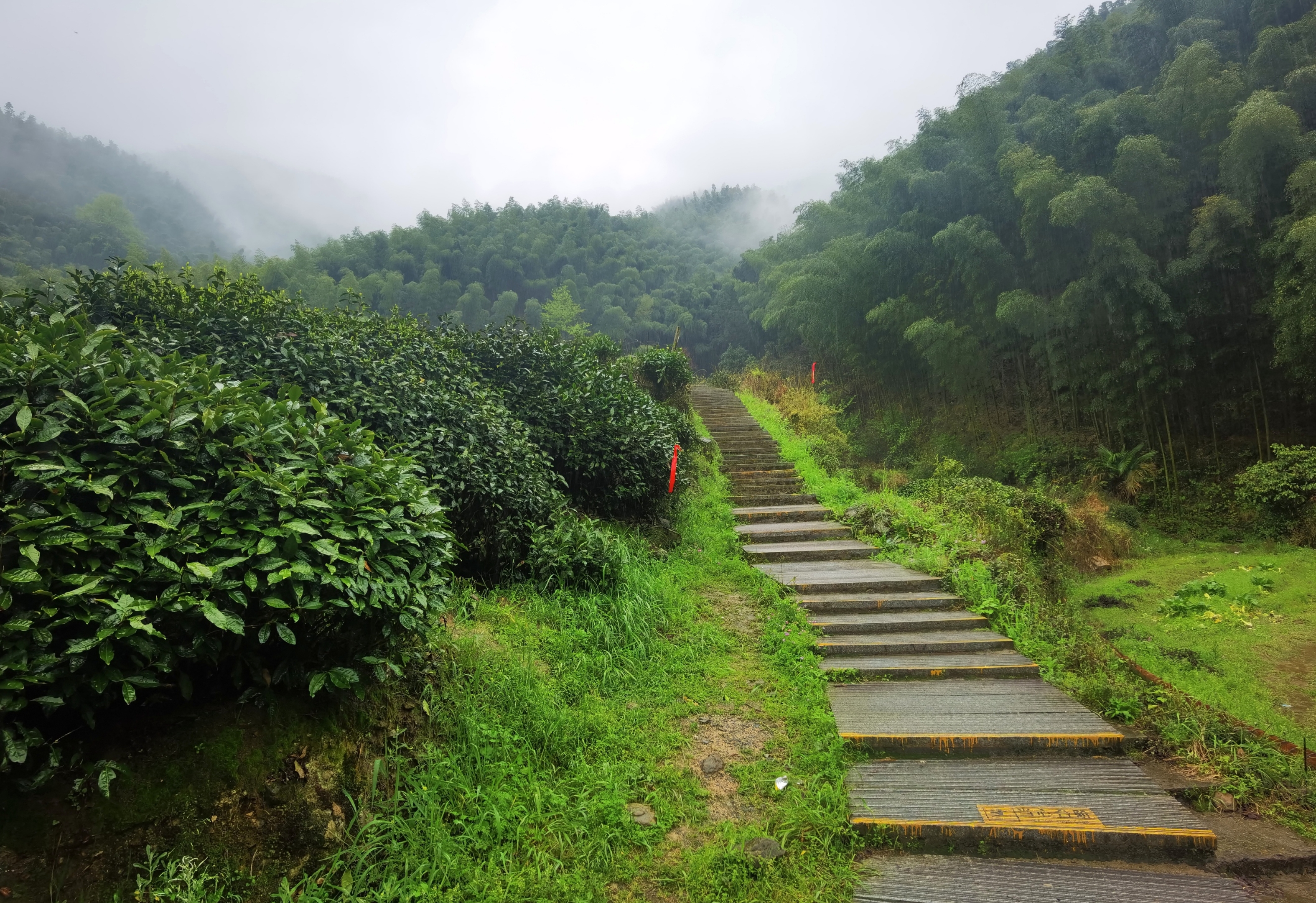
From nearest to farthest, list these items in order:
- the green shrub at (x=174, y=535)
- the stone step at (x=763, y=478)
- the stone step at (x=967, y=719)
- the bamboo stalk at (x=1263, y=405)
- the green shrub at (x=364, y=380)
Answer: the green shrub at (x=174, y=535)
the stone step at (x=967, y=719)
the green shrub at (x=364, y=380)
the stone step at (x=763, y=478)
the bamboo stalk at (x=1263, y=405)

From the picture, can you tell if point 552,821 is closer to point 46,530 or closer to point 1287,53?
point 46,530

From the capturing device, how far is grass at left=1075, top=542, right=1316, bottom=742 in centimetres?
395

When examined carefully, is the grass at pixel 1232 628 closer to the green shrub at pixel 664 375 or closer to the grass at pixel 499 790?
the grass at pixel 499 790

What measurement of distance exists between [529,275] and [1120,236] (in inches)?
1247

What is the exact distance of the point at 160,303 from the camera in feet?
13.3

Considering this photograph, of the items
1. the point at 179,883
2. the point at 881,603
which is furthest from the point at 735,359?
the point at 179,883

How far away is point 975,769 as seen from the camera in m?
2.91

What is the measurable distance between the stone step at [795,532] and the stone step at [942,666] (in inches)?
99.6

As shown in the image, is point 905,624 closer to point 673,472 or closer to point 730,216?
point 673,472

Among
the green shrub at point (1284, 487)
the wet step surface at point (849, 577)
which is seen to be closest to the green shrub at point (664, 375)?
the wet step surface at point (849, 577)

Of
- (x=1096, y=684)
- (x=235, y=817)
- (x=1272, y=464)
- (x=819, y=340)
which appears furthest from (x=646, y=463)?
(x=819, y=340)

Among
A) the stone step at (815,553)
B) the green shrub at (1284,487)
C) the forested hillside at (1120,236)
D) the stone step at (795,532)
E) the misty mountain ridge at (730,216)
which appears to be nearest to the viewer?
the stone step at (815,553)

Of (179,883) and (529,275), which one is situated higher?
(529,275)

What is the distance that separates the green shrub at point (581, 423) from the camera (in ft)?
19.8
